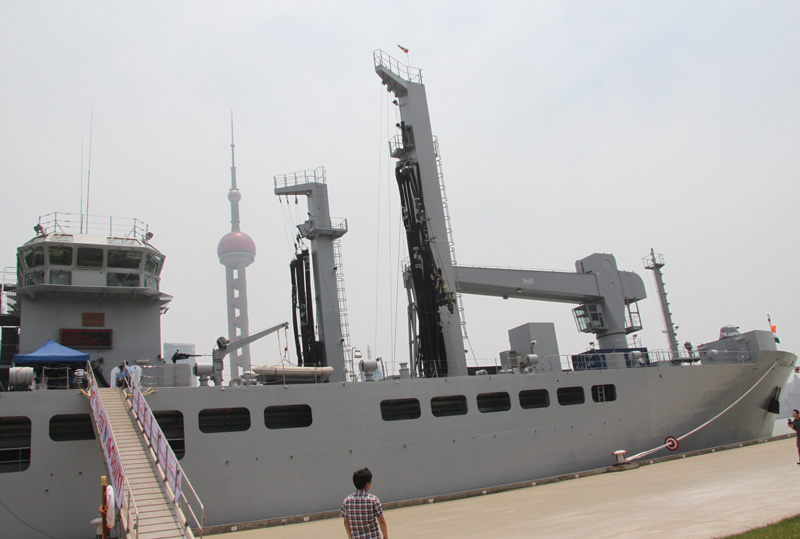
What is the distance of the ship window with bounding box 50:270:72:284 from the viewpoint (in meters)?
18.9

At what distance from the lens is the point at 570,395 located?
71.4ft

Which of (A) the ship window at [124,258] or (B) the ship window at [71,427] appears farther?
(A) the ship window at [124,258]

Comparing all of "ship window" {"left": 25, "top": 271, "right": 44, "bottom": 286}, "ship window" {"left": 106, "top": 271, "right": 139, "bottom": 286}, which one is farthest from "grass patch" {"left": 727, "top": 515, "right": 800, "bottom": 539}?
"ship window" {"left": 25, "top": 271, "right": 44, "bottom": 286}

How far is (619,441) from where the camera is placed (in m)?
22.0

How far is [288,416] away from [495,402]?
737 cm

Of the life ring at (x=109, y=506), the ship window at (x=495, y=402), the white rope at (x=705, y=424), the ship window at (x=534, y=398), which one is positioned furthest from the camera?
the white rope at (x=705, y=424)

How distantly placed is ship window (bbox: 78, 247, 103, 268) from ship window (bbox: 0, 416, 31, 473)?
585cm

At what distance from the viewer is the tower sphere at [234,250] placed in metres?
161

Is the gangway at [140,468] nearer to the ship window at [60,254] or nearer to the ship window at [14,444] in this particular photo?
the ship window at [14,444]

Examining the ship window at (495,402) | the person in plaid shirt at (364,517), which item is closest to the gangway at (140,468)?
the person in plaid shirt at (364,517)

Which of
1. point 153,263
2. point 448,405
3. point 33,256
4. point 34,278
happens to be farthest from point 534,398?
point 33,256

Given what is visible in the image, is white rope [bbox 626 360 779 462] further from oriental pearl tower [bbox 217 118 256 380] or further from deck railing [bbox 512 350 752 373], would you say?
oriental pearl tower [bbox 217 118 256 380]

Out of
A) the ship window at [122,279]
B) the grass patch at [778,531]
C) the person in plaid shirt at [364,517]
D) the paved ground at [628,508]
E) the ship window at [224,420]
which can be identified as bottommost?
the paved ground at [628,508]

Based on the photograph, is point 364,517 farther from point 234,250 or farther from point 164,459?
point 234,250
